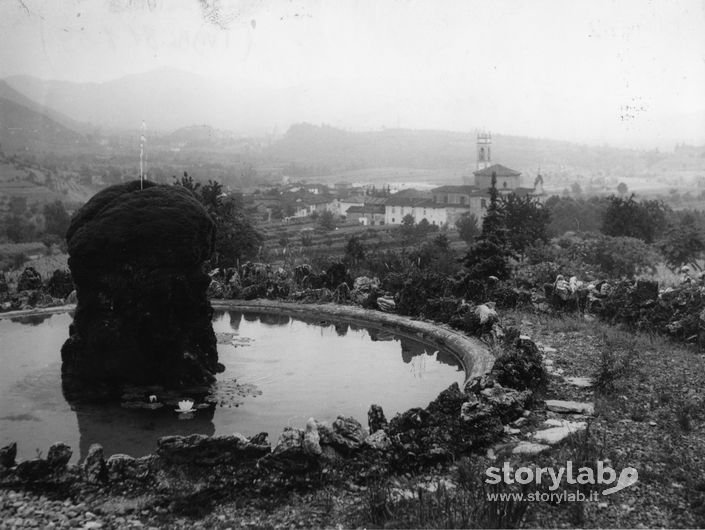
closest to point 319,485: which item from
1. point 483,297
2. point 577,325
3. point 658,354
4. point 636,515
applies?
point 636,515

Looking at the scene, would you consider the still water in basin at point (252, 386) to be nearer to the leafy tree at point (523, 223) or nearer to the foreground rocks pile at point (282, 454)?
the foreground rocks pile at point (282, 454)

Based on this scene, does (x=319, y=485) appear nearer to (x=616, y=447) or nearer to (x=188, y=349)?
(x=616, y=447)

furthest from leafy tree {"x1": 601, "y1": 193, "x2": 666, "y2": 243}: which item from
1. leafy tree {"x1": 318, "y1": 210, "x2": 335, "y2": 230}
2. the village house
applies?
the village house

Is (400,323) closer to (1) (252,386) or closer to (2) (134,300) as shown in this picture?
(1) (252,386)

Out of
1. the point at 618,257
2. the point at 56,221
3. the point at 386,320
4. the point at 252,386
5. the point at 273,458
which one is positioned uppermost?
the point at 273,458

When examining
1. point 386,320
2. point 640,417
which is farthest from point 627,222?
point 640,417

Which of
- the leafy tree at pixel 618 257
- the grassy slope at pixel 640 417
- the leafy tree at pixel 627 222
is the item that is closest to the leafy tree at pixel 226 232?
the leafy tree at pixel 618 257
